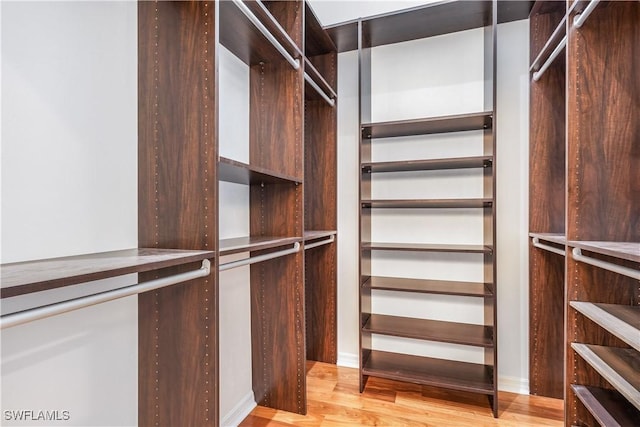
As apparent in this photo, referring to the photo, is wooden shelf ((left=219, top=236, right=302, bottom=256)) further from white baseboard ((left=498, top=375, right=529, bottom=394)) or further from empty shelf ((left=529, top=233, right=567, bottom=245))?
white baseboard ((left=498, top=375, right=529, bottom=394))

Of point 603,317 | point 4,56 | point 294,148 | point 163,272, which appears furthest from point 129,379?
point 603,317

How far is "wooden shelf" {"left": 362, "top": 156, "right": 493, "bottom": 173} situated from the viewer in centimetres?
196

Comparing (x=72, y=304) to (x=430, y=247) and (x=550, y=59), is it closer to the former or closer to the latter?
(x=430, y=247)

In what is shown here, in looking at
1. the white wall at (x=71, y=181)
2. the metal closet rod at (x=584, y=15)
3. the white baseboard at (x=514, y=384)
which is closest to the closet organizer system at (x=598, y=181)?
the metal closet rod at (x=584, y=15)

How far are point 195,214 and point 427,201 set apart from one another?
4.45 ft

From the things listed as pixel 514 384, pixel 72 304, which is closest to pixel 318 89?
pixel 72 304

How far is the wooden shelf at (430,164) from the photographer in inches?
77.0

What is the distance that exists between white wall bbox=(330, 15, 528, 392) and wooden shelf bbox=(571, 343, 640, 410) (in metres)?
0.81

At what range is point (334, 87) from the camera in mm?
2502

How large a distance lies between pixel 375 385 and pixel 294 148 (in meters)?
1.59

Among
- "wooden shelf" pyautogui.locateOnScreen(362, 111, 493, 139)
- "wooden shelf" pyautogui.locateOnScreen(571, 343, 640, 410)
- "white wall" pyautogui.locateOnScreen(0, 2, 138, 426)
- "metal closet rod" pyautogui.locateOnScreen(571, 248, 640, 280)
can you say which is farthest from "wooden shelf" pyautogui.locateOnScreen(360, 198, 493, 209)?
"white wall" pyautogui.locateOnScreen(0, 2, 138, 426)

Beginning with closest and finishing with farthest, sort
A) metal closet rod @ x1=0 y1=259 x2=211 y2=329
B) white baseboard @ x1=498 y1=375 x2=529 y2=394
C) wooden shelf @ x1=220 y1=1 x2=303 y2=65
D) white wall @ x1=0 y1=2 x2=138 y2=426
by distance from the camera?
metal closet rod @ x1=0 y1=259 x2=211 y2=329
white wall @ x1=0 y1=2 x2=138 y2=426
wooden shelf @ x1=220 y1=1 x2=303 y2=65
white baseboard @ x1=498 y1=375 x2=529 y2=394

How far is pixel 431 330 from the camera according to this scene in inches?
82.6

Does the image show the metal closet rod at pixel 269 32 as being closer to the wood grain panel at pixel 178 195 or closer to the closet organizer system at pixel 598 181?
the wood grain panel at pixel 178 195
